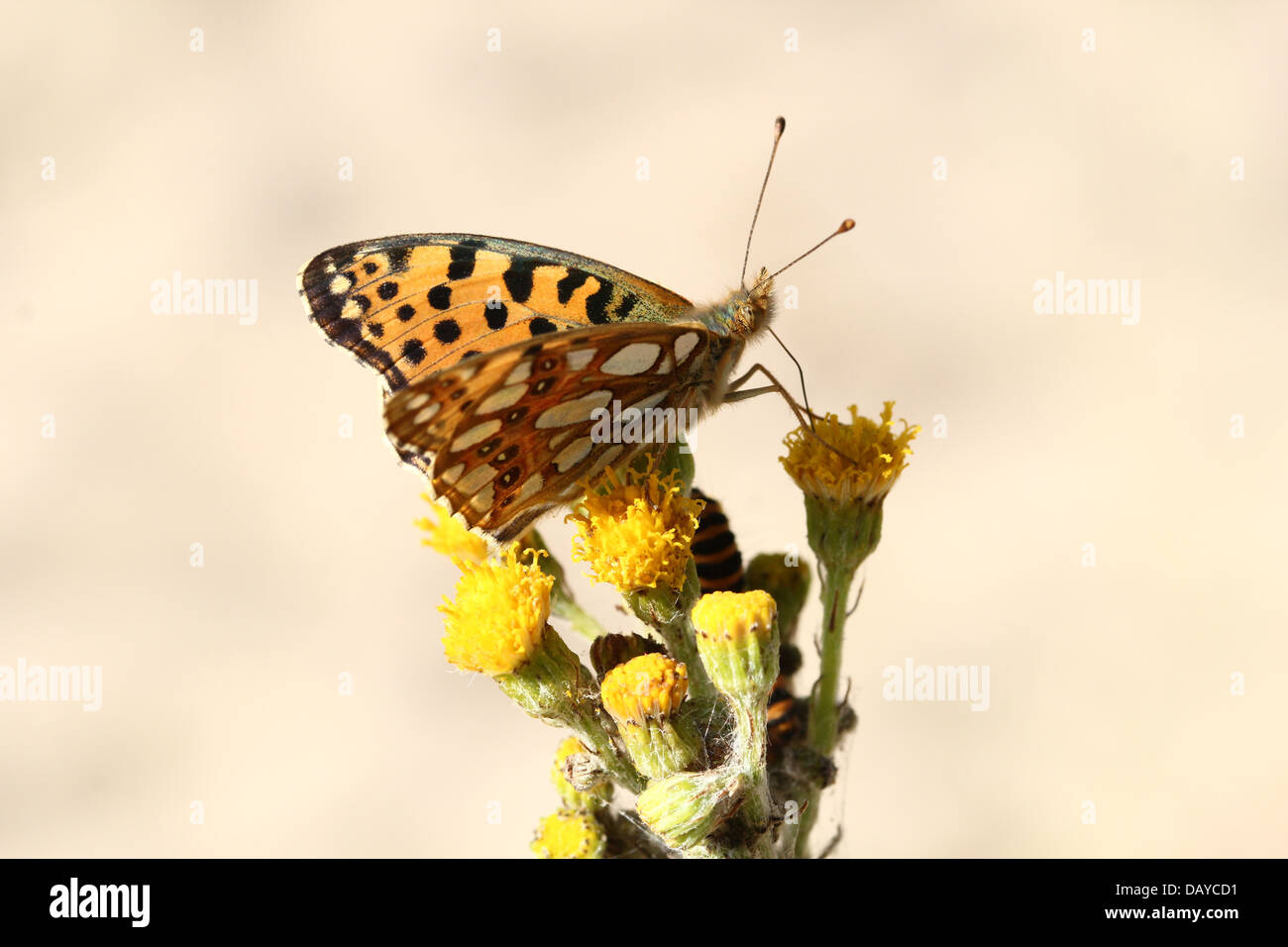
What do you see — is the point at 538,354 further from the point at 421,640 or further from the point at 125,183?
the point at 125,183

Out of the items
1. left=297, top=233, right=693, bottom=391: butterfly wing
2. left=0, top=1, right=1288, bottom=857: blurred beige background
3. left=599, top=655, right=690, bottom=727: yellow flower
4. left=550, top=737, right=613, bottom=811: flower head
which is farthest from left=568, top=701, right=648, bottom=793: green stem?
left=0, top=1, right=1288, bottom=857: blurred beige background

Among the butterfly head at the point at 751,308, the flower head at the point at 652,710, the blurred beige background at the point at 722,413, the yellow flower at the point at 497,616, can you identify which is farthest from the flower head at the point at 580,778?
the blurred beige background at the point at 722,413

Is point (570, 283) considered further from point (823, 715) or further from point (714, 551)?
point (823, 715)

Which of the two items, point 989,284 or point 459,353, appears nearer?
point 459,353

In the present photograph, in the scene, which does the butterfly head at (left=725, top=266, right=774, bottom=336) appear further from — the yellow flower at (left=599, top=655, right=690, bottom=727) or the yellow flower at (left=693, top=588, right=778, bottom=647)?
the yellow flower at (left=599, top=655, right=690, bottom=727)

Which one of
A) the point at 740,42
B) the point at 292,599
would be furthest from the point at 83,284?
the point at 740,42

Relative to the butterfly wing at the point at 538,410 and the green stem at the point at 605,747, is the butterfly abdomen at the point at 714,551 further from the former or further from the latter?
the green stem at the point at 605,747

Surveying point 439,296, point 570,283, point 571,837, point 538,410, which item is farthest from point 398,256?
point 571,837
